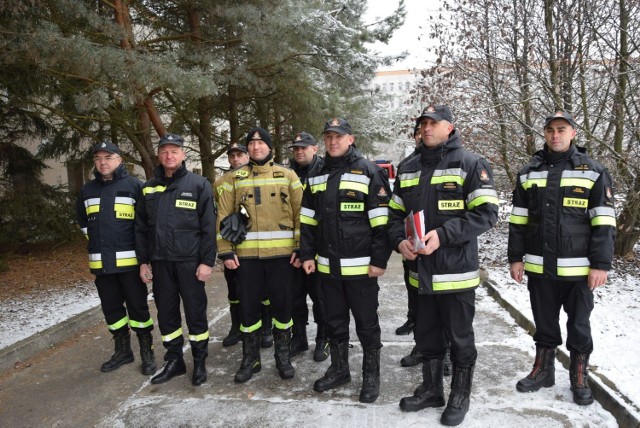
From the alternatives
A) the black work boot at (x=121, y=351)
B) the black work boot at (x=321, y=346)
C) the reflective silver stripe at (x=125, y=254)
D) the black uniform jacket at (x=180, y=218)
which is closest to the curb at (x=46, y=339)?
the black work boot at (x=121, y=351)

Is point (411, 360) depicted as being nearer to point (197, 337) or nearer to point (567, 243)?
point (567, 243)

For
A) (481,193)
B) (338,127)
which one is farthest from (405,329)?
(338,127)

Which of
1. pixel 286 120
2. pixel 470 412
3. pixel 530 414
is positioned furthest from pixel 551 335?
pixel 286 120

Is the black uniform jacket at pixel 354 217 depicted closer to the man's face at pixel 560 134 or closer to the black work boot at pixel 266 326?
the man's face at pixel 560 134

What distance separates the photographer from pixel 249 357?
3979mm

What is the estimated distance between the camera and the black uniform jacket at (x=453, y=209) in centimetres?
298

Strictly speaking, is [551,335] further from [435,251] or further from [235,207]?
[235,207]

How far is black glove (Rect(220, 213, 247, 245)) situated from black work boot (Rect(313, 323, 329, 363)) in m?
1.18

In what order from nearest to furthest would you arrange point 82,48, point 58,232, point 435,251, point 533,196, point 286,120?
point 435,251 → point 533,196 → point 82,48 → point 58,232 → point 286,120

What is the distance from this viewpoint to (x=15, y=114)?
863 centimetres

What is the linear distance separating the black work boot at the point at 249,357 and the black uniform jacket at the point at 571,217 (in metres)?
2.41

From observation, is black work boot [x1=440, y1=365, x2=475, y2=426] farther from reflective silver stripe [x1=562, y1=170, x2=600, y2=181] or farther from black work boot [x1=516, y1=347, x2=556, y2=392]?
reflective silver stripe [x1=562, y1=170, x2=600, y2=181]

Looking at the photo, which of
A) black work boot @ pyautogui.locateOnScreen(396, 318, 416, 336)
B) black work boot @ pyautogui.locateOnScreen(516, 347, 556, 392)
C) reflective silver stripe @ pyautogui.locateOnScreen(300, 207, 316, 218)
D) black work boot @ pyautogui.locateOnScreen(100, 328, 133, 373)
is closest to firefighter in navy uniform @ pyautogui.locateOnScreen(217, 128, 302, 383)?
reflective silver stripe @ pyautogui.locateOnScreen(300, 207, 316, 218)

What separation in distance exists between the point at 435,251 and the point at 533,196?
105cm
